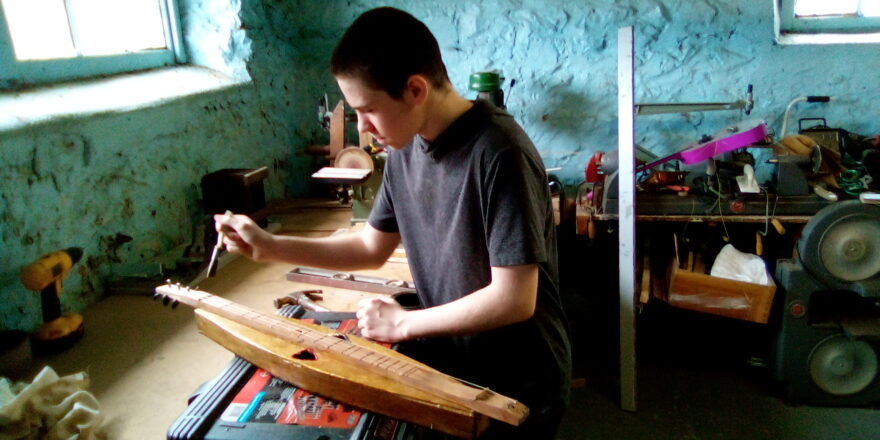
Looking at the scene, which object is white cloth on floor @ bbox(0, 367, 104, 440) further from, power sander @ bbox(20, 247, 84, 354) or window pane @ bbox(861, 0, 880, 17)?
window pane @ bbox(861, 0, 880, 17)

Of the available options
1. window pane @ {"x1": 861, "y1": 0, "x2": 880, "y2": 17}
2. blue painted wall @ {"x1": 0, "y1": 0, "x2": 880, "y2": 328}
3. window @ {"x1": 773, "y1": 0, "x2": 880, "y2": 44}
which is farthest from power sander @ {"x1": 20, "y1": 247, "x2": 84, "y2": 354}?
window pane @ {"x1": 861, "y1": 0, "x2": 880, "y2": 17}

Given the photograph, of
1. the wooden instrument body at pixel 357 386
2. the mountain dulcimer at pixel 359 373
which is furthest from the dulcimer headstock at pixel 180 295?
the wooden instrument body at pixel 357 386

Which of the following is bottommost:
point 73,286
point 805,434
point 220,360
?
point 805,434

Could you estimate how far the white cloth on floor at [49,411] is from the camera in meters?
1.06

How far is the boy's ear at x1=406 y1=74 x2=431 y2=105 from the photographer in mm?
1007

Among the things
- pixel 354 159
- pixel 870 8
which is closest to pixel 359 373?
pixel 354 159

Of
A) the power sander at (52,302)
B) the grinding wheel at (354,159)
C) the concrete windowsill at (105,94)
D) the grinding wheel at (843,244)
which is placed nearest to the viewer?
the power sander at (52,302)

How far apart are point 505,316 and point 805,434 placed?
73.6 inches

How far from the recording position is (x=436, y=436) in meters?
0.99

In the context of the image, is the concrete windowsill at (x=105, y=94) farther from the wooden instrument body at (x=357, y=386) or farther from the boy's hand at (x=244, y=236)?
the wooden instrument body at (x=357, y=386)

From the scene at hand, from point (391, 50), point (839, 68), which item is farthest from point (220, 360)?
point (839, 68)

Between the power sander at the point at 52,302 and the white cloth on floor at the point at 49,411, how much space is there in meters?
0.22

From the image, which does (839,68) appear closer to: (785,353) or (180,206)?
(785,353)

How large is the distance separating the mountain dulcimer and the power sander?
490 millimetres
